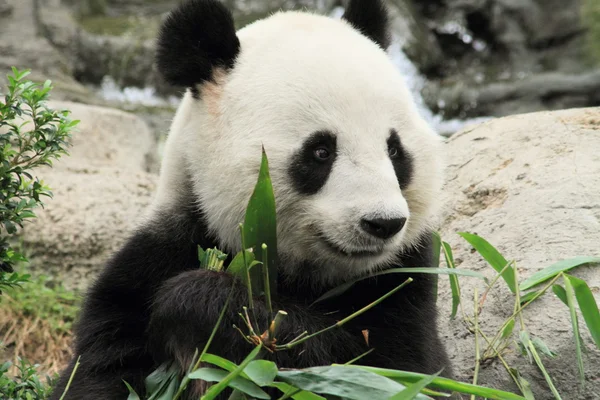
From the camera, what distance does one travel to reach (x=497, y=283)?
12.2 ft

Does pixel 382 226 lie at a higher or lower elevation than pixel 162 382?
higher

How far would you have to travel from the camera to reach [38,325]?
4.77 metres

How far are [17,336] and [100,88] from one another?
6.45 meters

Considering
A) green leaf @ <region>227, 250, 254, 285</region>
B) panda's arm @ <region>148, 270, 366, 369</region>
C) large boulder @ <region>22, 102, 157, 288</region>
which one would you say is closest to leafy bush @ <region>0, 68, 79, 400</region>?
panda's arm @ <region>148, 270, 366, 369</region>

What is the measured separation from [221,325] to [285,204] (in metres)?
0.55

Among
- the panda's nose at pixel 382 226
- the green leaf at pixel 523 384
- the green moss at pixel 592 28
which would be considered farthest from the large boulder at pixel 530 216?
the green moss at pixel 592 28

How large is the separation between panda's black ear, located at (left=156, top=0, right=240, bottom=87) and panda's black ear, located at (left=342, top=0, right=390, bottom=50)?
23.8 inches

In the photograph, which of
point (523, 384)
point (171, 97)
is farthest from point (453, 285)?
point (171, 97)

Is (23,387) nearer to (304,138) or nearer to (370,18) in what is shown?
(304,138)

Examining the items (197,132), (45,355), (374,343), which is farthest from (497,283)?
(45,355)

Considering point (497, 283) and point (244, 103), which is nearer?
point (244, 103)

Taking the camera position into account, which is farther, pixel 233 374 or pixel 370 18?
pixel 370 18

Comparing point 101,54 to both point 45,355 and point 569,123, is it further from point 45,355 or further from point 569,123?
point 569,123

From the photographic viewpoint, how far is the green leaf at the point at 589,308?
115 inches
